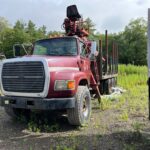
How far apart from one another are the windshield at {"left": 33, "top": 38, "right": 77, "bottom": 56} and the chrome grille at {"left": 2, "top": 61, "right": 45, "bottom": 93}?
1.37 metres

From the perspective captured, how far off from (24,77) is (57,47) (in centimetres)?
172

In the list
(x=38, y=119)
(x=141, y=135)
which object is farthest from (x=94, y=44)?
(x=141, y=135)

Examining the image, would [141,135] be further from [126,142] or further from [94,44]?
[94,44]

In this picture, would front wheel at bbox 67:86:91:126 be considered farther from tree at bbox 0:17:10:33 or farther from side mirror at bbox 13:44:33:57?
tree at bbox 0:17:10:33

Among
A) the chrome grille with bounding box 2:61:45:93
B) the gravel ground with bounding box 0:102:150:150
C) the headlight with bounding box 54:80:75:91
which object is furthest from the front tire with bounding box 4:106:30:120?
the headlight with bounding box 54:80:75:91

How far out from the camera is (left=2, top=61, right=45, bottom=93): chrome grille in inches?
291

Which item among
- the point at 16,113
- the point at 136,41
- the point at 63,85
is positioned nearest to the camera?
the point at 63,85

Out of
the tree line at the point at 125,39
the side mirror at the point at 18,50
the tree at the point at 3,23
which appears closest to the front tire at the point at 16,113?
the side mirror at the point at 18,50

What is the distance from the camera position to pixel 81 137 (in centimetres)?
698

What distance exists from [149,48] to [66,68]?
7.91ft

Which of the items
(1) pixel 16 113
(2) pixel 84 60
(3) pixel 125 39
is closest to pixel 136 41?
(3) pixel 125 39

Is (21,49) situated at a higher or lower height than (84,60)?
higher

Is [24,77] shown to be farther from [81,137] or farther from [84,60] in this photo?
[84,60]

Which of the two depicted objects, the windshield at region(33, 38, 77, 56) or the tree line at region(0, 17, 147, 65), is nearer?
the windshield at region(33, 38, 77, 56)
